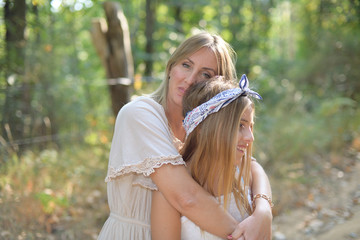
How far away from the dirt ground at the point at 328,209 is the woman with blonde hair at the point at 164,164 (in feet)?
5.91

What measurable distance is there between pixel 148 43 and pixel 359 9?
6.00 metres

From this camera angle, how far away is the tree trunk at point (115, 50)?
4895mm

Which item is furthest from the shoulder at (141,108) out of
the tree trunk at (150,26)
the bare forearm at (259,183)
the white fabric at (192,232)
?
the tree trunk at (150,26)

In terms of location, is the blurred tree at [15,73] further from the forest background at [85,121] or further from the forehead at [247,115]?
the forehead at [247,115]

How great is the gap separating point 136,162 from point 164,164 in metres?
0.16

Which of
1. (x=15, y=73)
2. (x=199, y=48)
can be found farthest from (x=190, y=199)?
(x=15, y=73)

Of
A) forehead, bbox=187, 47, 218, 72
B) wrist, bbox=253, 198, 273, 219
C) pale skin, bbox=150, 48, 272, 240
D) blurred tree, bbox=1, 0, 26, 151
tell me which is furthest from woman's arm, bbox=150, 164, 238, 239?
blurred tree, bbox=1, 0, 26, 151

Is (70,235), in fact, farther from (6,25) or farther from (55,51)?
(55,51)

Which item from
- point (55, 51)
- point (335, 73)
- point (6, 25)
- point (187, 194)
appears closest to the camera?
point (187, 194)

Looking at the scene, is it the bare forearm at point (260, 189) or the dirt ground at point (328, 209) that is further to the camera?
the dirt ground at point (328, 209)

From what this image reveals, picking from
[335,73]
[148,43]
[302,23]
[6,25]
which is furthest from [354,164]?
[148,43]

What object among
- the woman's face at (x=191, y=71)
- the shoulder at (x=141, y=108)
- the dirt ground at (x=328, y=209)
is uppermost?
the woman's face at (x=191, y=71)

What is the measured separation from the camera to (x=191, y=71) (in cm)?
238

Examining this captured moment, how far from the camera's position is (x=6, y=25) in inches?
172
